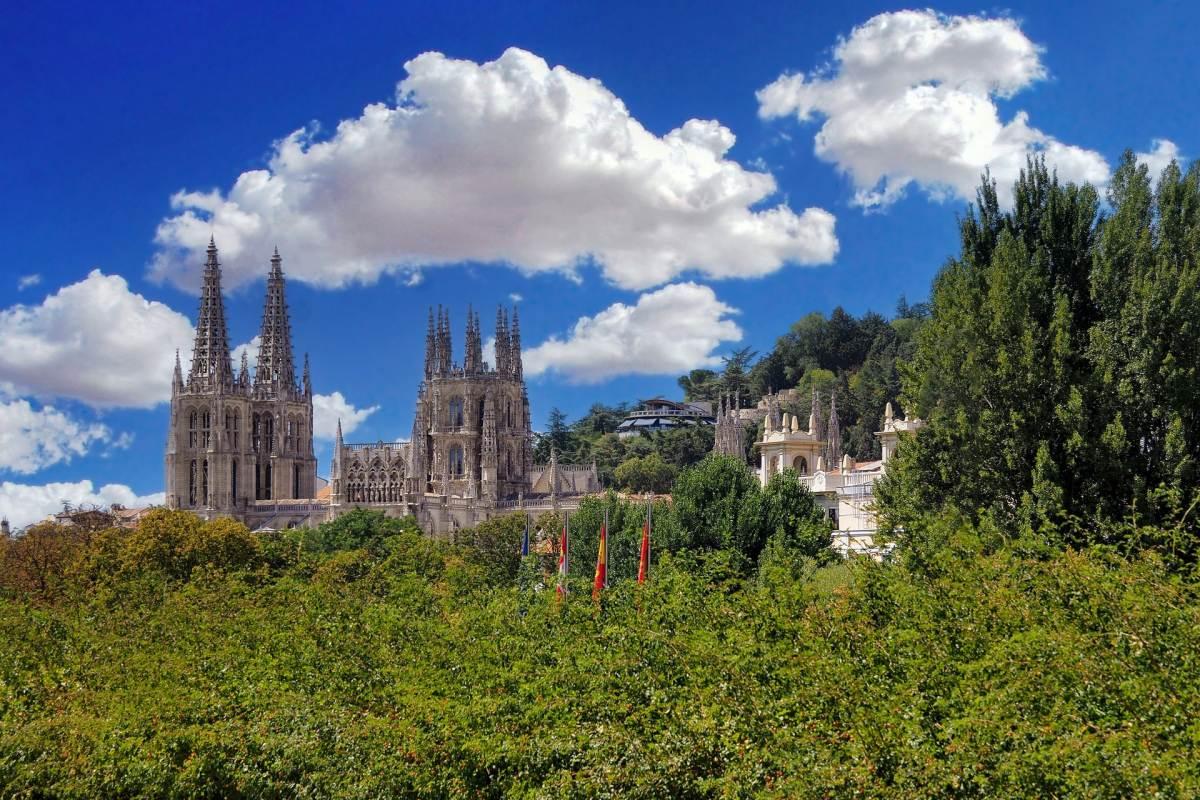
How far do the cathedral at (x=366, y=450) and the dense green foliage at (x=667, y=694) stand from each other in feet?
213

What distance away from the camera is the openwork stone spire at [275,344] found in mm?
99625

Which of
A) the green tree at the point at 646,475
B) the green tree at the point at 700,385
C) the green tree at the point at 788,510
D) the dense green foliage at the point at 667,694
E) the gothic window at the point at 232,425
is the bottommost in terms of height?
the dense green foliage at the point at 667,694

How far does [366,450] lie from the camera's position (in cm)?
9375

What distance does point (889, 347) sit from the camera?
358ft

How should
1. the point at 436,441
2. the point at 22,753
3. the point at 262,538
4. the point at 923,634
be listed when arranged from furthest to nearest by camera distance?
the point at 436,441 < the point at 262,538 < the point at 22,753 < the point at 923,634

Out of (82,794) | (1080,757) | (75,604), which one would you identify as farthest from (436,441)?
(1080,757)

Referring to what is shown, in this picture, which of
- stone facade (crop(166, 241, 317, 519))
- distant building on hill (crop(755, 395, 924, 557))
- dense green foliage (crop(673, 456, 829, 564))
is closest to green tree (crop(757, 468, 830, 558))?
dense green foliage (crop(673, 456, 829, 564))

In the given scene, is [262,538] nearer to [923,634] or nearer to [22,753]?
[22,753]

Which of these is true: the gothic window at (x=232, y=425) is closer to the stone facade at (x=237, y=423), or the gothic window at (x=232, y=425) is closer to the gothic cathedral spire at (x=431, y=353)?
the stone facade at (x=237, y=423)

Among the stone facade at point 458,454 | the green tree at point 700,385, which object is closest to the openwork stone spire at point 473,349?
the stone facade at point 458,454

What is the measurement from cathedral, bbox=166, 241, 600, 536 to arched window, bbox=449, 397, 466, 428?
0.25 ft

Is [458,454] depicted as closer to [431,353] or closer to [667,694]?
[431,353]

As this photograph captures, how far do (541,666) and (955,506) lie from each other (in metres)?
12.2

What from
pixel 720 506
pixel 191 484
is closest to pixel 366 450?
pixel 191 484
